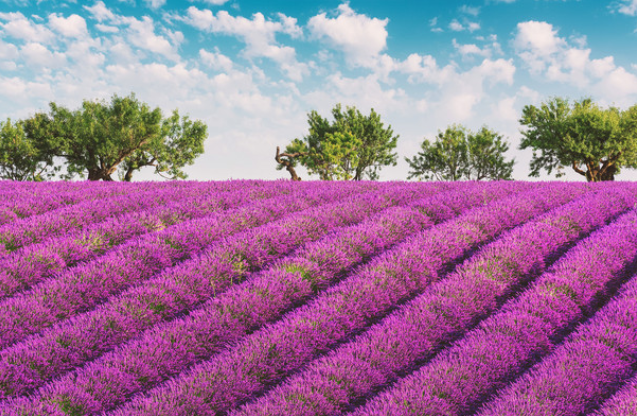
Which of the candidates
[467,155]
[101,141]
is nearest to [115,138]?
[101,141]

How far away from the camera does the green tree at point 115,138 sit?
4712cm

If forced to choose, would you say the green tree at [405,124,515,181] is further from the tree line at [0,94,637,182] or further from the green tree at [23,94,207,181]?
the green tree at [23,94,207,181]

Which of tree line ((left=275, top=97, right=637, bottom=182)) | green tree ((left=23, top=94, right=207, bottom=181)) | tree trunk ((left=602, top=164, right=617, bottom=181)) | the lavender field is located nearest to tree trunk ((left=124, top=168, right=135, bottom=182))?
green tree ((left=23, top=94, right=207, bottom=181))

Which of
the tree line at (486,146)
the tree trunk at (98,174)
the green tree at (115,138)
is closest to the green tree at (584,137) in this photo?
the tree line at (486,146)

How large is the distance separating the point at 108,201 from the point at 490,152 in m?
59.6

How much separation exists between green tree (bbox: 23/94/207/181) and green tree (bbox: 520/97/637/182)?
37.6 meters

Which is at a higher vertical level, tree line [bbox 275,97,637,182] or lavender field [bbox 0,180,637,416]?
tree line [bbox 275,97,637,182]

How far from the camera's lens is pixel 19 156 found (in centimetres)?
5103

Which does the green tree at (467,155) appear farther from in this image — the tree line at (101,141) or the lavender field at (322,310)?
the lavender field at (322,310)

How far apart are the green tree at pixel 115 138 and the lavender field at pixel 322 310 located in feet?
130

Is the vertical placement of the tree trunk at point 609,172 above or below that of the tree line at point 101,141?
below

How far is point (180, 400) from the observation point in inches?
221

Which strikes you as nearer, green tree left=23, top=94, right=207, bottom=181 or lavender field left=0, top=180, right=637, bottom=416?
lavender field left=0, top=180, right=637, bottom=416

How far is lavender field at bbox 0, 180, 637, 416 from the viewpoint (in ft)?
18.5
